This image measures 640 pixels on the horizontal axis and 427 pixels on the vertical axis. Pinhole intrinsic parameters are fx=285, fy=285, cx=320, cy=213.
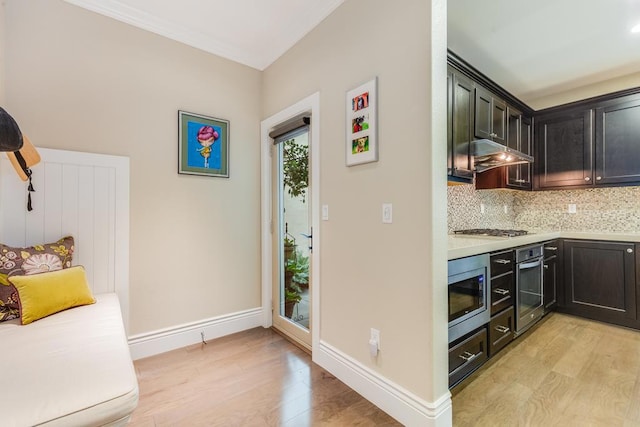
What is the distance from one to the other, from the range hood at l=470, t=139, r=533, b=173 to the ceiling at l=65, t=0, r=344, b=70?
158 cm

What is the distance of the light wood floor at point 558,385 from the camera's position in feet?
5.41

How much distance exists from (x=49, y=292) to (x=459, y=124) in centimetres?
300

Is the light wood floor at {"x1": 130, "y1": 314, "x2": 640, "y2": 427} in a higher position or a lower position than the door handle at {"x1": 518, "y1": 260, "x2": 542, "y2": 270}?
lower

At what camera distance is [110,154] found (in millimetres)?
2193

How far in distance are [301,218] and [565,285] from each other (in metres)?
3.12

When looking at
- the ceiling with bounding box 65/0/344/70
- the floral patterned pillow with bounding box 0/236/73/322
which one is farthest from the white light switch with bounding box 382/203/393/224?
the floral patterned pillow with bounding box 0/236/73/322

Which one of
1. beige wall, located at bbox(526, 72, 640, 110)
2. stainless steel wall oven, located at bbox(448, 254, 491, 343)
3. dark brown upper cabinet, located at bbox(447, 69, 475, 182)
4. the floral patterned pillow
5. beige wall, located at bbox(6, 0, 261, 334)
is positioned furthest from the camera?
beige wall, located at bbox(526, 72, 640, 110)

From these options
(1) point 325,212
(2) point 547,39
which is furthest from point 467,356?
(2) point 547,39

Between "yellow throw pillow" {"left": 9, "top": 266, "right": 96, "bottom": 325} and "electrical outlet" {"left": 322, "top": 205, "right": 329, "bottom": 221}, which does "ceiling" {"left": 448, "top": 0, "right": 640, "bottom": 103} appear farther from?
"yellow throw pillow" {"left": 9, "top": 266, "right": 96, "bottom": 325}

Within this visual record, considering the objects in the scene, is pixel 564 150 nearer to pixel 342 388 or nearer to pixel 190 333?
pixel 342 388

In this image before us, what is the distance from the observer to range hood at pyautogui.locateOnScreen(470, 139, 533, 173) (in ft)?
7.94

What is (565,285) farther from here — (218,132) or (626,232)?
(218,132)

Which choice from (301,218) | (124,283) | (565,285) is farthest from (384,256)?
(565,285)

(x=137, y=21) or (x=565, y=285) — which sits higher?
(x=137, y=21)
